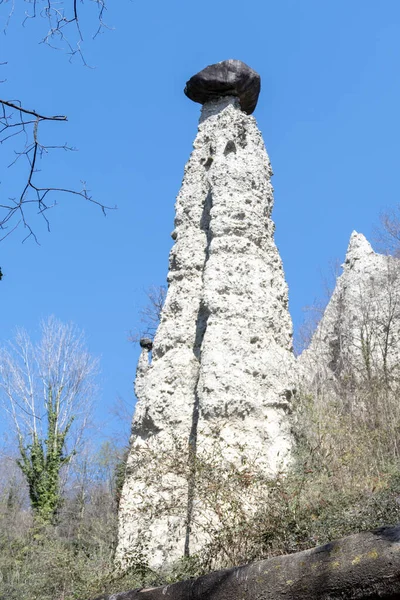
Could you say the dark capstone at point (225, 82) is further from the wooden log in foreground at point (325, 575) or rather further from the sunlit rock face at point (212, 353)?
the wooden log in foreground at point (325, 575)

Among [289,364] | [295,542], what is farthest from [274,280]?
[295,542]

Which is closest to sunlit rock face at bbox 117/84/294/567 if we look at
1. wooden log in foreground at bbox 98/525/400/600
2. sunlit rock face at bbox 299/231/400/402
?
wooden log in foreground at bbox 98/525/400/600

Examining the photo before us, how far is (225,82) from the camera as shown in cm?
1062

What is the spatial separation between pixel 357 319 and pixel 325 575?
39.4 ft

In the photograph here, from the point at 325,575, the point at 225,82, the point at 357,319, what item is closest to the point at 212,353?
the point at 225,82

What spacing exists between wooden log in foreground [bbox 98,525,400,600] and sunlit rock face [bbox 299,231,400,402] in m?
8.77

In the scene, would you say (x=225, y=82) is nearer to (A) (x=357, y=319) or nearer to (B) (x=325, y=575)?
(A) (x=357, y=319)

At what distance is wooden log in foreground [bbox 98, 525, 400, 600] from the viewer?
3379 mm

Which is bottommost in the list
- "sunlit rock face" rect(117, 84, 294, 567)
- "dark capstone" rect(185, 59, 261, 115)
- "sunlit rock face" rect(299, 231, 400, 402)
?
"sunlit rock face" rect(117, 84, 294, 567)

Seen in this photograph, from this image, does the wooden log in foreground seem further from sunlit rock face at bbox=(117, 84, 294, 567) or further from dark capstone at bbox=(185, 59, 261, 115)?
dark capstone at bbox=(185, 59, 261, 115)

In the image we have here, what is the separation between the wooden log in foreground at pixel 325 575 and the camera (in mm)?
3379

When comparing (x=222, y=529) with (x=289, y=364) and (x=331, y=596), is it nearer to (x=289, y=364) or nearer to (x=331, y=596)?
(x=289, y=364)

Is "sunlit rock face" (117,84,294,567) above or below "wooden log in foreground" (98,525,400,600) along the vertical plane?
above

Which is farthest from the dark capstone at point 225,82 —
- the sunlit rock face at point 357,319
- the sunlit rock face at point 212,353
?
the sunlit rock face at point 357,319
